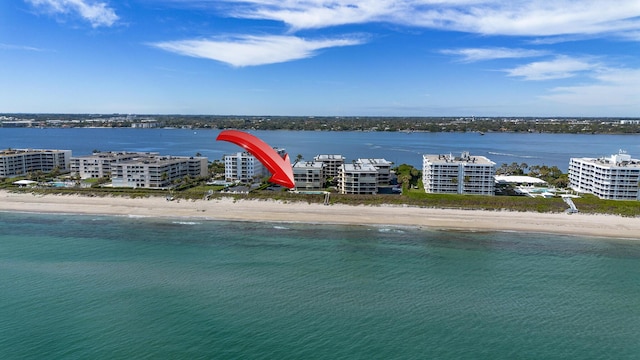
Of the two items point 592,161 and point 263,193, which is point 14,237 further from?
point 592,161

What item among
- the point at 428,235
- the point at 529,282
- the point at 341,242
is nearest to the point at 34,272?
the point at 341,242

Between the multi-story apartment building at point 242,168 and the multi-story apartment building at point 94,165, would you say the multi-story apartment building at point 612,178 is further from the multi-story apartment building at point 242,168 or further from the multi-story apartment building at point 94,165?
the multi-story apartment building at point 94,165

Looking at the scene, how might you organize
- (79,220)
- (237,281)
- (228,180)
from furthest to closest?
(228,180) < (79,220) < (237,281)

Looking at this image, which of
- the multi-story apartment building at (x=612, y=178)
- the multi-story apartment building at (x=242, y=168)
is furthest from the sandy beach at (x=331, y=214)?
the multi-story apartment building at (x=242, y=168)

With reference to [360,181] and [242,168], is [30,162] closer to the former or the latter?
[242,168]

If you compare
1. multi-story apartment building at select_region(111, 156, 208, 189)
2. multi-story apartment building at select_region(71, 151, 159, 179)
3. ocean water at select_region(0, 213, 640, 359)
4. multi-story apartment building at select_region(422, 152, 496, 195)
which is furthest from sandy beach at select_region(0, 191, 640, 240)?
multi-story apartment building at select_region(71, 151, 159, 179)

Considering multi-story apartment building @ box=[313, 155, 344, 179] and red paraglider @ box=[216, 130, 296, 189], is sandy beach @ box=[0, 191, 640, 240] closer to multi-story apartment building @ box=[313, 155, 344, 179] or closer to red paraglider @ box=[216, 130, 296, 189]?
multi-story apartment building @ box=[313, 155, 344, 179]

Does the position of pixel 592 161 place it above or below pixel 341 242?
above
